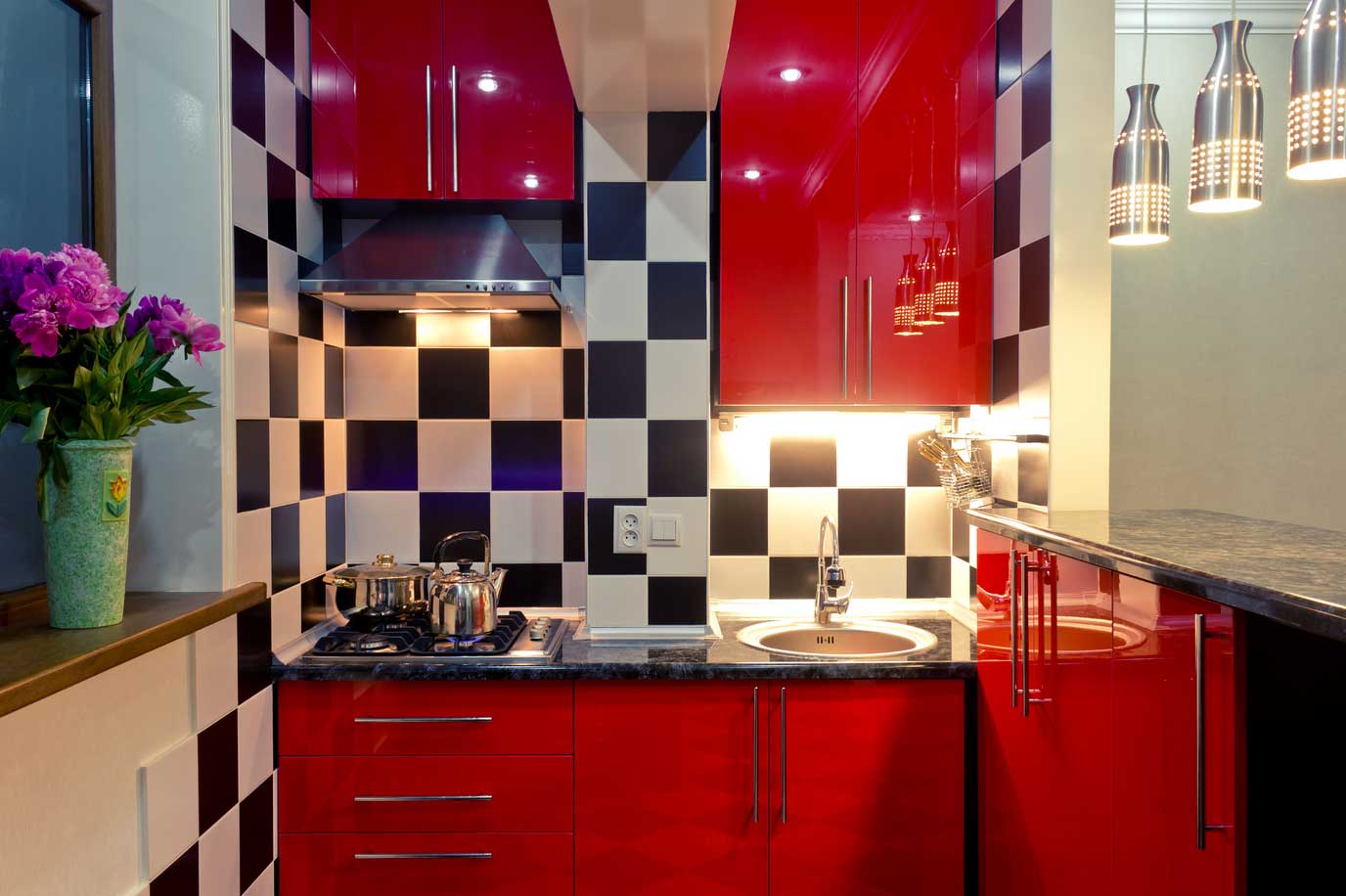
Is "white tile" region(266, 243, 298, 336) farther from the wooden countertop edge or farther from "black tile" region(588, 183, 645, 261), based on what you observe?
"black tile" region(588, 183, 645, 261)

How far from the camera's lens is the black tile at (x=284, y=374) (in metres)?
1.96

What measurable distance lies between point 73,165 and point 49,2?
0.30m

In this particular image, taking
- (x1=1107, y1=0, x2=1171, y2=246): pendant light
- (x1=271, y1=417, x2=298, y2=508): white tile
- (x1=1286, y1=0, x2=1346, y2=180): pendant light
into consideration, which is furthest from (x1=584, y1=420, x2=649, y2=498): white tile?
(x1=1286, y1=0, x2=1346, y2=180): pendant light

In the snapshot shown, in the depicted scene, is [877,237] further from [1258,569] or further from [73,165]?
[73,165]

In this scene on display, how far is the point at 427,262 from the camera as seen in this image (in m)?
2.17

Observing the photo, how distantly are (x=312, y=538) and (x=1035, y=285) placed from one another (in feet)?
6.84

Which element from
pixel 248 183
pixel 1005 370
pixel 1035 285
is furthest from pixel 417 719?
pixel 1035 285

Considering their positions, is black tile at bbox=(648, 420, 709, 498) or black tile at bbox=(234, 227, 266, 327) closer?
black tile at bbox=(234, 227, 266, 327)

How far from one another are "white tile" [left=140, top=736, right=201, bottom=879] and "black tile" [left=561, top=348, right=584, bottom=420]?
4.37ft

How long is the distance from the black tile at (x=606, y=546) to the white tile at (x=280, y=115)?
1.22 meters

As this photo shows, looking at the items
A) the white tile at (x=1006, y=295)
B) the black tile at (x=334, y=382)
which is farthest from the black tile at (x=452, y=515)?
the white tile at (x=1006, y=295)

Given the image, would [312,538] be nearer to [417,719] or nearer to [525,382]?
[417,719]

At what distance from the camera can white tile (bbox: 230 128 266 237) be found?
1.77 metres

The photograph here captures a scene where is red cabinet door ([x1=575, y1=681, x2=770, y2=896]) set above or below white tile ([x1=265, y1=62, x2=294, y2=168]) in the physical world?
below
